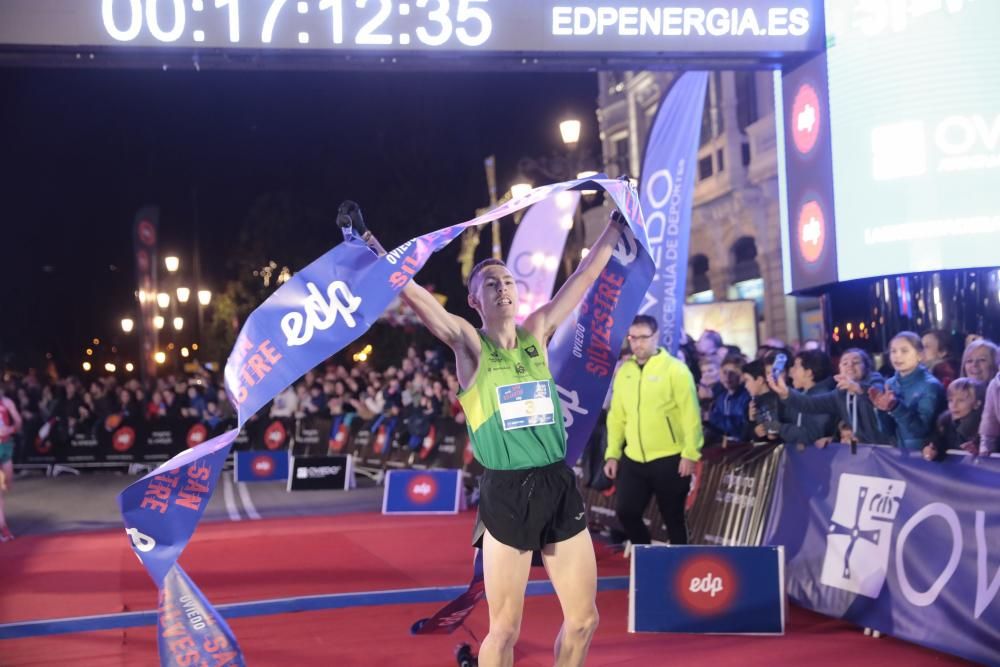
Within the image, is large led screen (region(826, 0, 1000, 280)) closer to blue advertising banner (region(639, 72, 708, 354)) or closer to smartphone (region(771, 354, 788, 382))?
smartphone (region(771, 354, 788, 382))

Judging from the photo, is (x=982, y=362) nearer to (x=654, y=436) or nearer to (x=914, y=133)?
(x=654, y=436)

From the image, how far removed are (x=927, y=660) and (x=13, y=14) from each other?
26.3ft

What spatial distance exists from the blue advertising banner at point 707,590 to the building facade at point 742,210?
19697 millimetres

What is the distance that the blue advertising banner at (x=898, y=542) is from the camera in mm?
5867

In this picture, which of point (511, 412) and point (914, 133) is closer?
point (511, 412)

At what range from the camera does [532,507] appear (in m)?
4.48

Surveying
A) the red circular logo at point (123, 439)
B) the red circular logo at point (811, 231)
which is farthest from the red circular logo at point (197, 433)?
the red circular logo at point (811, 231)

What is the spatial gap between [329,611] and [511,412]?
12.7 feet

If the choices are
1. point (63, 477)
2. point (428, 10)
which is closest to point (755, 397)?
point (428, 10)

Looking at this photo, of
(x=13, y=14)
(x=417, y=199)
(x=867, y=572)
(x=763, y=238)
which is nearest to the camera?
(x=867, y=572)

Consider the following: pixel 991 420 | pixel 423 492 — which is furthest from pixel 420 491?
pixel 991 420

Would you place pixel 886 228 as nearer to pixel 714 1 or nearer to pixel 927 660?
pixel 714 1

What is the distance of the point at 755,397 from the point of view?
8555 millimetres

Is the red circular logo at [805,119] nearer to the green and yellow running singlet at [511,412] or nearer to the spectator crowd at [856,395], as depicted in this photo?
the spectator crowd at [856,395]
